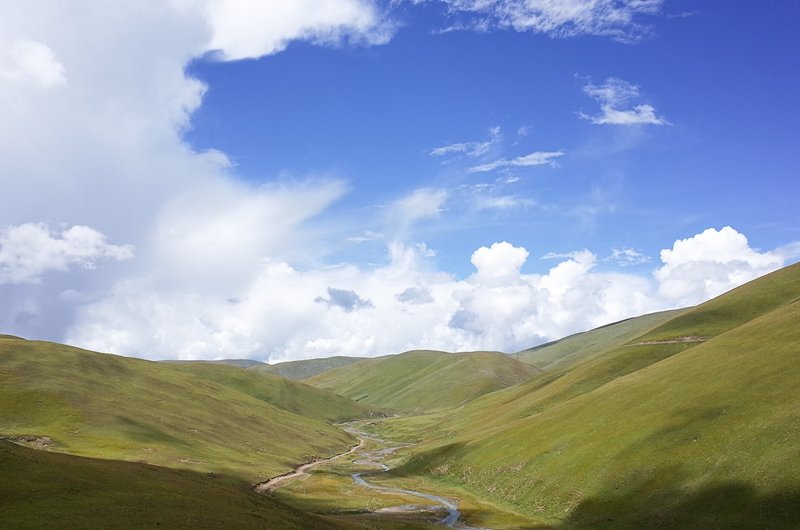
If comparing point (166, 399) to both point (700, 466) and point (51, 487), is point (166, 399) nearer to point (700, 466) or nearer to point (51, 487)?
point (51, 487)

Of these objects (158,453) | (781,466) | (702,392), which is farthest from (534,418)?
(158,453)

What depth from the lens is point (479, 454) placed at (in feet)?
383

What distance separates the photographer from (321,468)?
448 ft

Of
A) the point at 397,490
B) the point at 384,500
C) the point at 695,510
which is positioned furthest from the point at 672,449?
the point at 397,490

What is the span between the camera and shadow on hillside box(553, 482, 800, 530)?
53450 millimetres

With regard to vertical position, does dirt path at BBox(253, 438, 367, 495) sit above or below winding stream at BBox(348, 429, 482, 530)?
Answer: above

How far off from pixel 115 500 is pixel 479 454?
275 feet

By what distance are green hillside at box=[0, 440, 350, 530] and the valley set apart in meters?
0.25

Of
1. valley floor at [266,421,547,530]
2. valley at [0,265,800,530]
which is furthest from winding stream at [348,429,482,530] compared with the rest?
valley at [0,265,800,530]

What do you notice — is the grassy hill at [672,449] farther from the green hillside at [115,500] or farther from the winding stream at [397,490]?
the green hillside at [115,500]

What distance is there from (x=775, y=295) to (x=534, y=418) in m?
78.2

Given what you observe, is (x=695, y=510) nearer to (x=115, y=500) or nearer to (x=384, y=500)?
(x=384, y=500)

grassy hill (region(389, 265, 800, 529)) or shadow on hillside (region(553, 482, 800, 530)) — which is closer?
shadow on hillside (region(553, 482, 800, 530))

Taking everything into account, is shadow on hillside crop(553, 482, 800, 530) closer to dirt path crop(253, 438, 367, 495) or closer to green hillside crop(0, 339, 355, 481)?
dirt path crop(253, 438, 367, 495)
